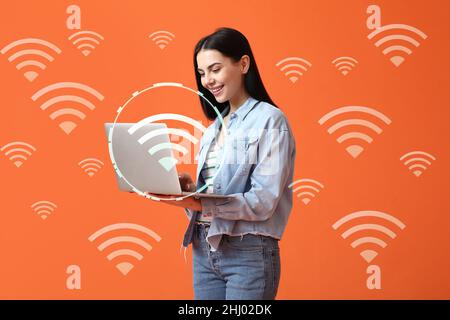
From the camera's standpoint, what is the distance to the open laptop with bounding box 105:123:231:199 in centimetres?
153

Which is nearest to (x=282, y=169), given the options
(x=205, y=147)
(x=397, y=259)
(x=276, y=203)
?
(x=276, y=203)

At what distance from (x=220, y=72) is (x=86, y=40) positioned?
5.16ft

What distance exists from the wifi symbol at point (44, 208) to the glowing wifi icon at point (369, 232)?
52.8 inches

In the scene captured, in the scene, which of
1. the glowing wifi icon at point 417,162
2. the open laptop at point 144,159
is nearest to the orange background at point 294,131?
the glowing wifi icon at point 417,162

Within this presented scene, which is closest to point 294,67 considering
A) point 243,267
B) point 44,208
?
point 44,208

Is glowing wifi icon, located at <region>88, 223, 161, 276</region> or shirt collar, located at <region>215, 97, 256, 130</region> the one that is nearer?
shirt collar, located at <region>215, 97, 256, 130</region>

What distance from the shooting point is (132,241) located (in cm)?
308

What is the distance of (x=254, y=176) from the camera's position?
159 centimetres

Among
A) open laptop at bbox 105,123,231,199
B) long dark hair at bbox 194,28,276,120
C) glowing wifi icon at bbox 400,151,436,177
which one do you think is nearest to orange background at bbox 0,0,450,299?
glowing wifi icon at bbox 400,151,436,177

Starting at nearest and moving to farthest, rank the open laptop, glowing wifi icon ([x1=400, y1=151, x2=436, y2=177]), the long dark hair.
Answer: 1. the open laptop
2. the long dark hair
3. glowing wifi icon ([x1=400, y1=151, x2=436, y2=177])

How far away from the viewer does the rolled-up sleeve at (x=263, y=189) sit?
1563 mm

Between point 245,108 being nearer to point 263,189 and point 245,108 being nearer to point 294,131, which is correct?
point 263,189

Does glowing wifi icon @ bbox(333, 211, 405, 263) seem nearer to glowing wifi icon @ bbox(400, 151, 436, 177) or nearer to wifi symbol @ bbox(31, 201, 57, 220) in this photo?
glowing wifi icon @ bbox(400, 151, 436, 177)

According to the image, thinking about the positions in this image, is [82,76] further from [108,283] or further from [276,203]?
[276,203]
